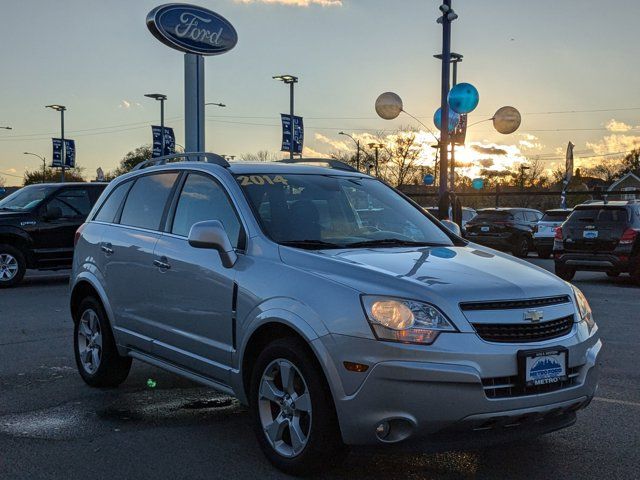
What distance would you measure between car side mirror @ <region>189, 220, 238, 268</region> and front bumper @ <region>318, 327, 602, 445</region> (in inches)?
41.9

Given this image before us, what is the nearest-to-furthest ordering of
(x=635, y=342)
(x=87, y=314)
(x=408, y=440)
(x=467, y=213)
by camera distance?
(x=408, y=440)
(x=87, y=314)
(x=635, y=342)
(x=467, y=213)

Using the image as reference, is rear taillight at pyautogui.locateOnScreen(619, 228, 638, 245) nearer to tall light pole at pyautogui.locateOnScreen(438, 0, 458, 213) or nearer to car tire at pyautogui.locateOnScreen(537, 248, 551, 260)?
tall light pole at pyautogui.locateOnScreen(438, 0, 458, 213)

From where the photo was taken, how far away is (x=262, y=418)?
14.0 feet

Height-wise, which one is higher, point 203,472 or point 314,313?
point 314,313

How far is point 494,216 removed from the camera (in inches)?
968

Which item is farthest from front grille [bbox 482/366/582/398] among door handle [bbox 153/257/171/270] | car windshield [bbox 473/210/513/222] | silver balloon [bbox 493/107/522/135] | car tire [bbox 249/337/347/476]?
car windshield [bbox 473/210/513/222]

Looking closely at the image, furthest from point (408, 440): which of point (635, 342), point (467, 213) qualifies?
point (467, 213)

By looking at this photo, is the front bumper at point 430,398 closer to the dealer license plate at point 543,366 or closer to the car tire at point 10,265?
the dealer license plate at point 543,366

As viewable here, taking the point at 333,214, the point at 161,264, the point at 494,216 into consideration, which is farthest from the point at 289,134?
the point at 333,214

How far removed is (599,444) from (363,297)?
196cm

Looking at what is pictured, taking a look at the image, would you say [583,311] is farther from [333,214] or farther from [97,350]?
[97,350]

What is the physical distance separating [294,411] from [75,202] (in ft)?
37.3

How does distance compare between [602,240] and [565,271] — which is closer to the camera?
[602,240]

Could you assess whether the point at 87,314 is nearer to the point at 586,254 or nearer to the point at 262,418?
the point at 262,418
